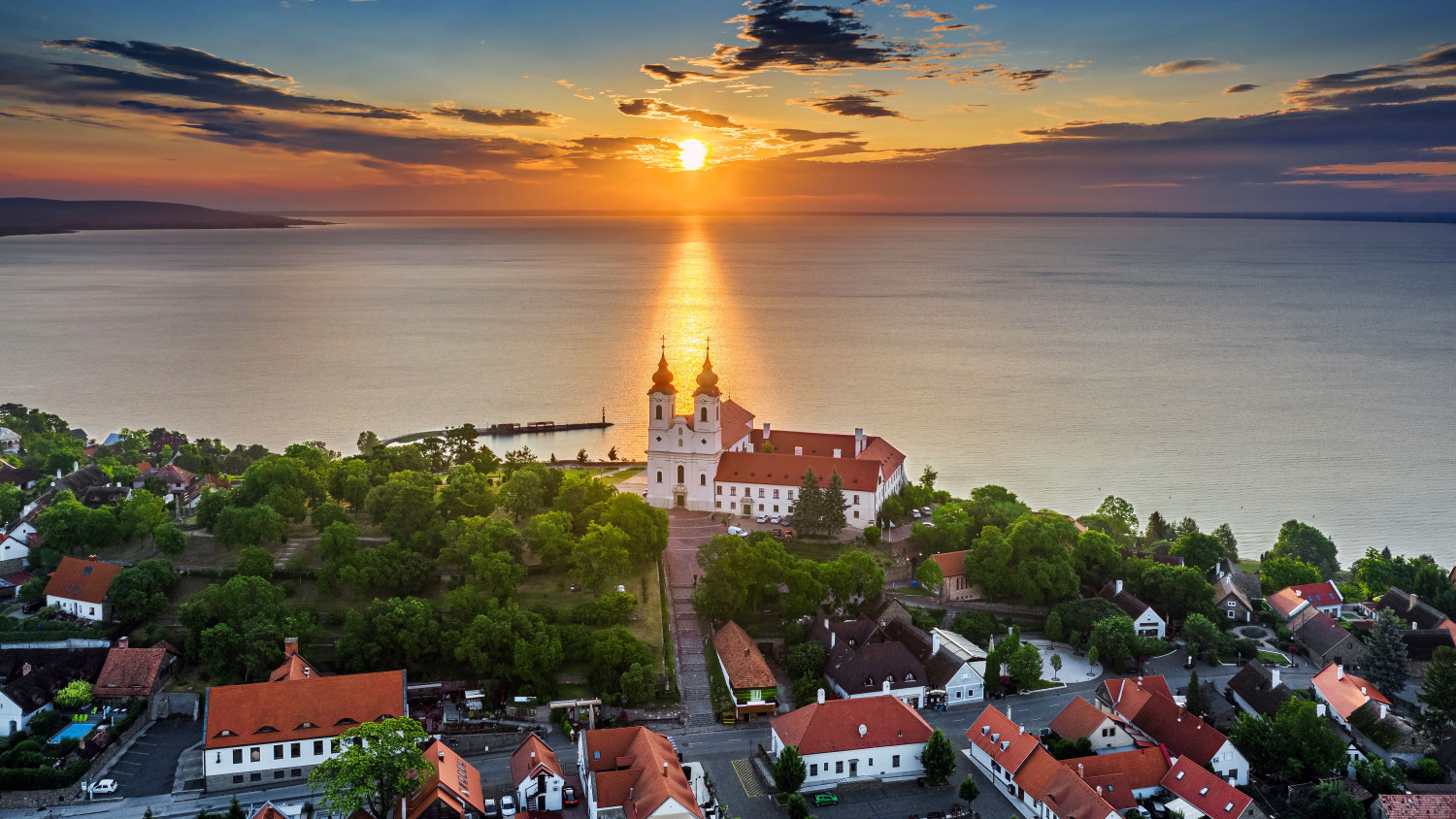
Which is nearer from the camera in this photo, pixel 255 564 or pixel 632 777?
pixel 632 777

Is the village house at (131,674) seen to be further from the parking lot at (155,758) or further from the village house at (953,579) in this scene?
the village house at (953,579)

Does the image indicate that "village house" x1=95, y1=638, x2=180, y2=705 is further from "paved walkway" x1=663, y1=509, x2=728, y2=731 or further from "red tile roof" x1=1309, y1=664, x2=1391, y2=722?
"red tile roof" x1=1309, y1=664, x2=1391, y2=722

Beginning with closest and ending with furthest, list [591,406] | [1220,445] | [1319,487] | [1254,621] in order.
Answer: [1254,621] < [1319,487] < [1220,445] < [591,406]

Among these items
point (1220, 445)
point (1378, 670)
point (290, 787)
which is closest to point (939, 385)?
point (1220, 445)

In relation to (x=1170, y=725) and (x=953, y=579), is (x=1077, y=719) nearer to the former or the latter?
(x=1170, y=725)

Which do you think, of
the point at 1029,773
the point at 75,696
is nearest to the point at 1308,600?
the point at 1029,773

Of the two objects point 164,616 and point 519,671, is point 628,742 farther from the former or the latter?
point 164,616
